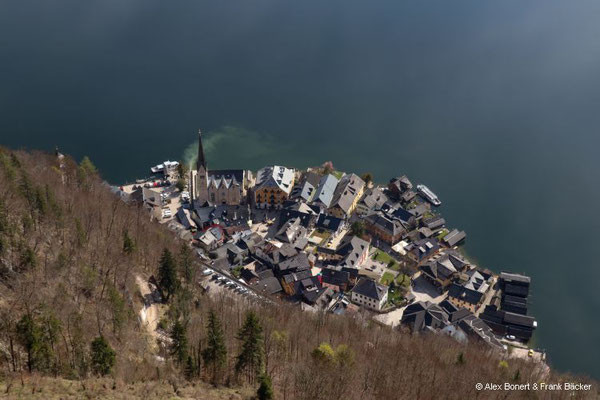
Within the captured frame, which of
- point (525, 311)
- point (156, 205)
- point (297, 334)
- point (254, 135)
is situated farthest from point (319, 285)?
point (254, 135)

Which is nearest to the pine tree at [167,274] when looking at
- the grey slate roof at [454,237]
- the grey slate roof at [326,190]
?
the grey slate roof at [326,190]

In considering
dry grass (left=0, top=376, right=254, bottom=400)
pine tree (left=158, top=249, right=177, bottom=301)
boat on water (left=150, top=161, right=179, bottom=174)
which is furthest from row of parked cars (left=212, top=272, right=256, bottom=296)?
boat on water (left=150, top=161, right=179, bottom=174)

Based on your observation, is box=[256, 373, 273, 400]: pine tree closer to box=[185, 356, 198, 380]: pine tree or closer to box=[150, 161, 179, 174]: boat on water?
box=[185, 356, 198, 380]: pine tree

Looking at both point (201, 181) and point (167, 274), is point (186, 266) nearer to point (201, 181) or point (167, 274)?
point (167, 274)

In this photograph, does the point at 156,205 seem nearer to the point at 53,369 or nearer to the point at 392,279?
the point at 392,279

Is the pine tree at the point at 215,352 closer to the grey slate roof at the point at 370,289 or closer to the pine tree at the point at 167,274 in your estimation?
the pine tree at the point at 167,274

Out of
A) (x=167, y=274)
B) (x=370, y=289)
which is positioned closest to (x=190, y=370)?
(x=167, y=274)
